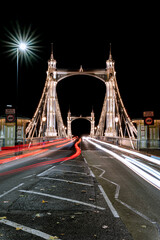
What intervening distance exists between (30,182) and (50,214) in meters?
3.28

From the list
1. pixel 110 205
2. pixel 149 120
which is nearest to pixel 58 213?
pixel 110 205

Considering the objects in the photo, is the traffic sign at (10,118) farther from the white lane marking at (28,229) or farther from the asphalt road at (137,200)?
the white lane marking at (28,229)

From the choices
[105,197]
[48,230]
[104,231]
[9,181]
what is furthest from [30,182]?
[104,231]

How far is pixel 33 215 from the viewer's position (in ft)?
14.9

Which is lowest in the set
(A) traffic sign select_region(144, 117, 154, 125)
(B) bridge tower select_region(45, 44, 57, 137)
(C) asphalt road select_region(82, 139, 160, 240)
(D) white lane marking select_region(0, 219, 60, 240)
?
(C) asphalt road select_region(82, 139, 160, 240)

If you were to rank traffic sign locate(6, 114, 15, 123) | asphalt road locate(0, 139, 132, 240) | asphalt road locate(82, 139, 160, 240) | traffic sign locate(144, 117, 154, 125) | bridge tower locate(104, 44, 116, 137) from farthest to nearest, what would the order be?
bridge tower locate(104, 44, 116, 137)
traffic sign locate(6, 114, 15, 123)
traffic sign locate(144, 117, 154, 125)
asphalt road locate(82, 139, 160, 240)
asphalt road locate(0, 139, 132, 240)

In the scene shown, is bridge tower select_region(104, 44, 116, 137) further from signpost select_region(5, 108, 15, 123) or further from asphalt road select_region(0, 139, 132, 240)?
asphalt road select_region(0, 139, 132, 240)

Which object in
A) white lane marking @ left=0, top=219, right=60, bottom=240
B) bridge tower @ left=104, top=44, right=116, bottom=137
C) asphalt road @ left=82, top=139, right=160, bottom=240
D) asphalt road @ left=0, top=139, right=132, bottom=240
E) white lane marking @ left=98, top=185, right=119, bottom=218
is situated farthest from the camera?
bridge tower @ left=104, top=44, right=116, bottom=137

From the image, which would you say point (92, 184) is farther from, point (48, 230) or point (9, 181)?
point (48, 230)

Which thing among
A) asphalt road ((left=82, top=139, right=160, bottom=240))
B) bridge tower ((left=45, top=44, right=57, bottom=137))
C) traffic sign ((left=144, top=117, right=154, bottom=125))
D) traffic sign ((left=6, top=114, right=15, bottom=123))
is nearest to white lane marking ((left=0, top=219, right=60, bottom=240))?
asphalt road ((left=82, top=139, right=160, bottom=240))

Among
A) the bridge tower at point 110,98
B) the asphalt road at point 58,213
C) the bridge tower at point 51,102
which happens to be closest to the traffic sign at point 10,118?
the asphalt road at point 58,213

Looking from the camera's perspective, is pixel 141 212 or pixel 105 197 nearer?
pixel 141 212

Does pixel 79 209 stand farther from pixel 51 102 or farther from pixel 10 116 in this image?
pixel 51 102

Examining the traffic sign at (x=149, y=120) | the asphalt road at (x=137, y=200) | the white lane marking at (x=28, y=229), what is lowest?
the asphalt road at (x=137, y=200)
